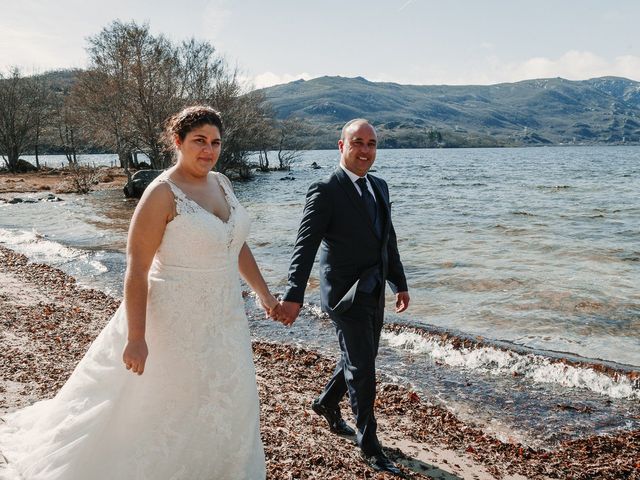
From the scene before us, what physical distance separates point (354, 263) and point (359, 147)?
1.03m

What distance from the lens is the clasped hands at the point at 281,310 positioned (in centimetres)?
435

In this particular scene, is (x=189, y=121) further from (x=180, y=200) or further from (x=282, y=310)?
(x=282, y=310)

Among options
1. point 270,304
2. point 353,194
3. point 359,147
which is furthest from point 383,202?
point 270,304

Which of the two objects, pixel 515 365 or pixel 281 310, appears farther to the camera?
pixel 515 365

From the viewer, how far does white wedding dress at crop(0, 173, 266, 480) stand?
338cm

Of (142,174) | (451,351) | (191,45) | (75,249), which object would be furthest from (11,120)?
(451,351)

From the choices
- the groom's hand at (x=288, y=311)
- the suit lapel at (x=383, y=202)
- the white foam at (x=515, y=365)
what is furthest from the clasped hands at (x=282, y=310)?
the white foam at (x=515, y=365)

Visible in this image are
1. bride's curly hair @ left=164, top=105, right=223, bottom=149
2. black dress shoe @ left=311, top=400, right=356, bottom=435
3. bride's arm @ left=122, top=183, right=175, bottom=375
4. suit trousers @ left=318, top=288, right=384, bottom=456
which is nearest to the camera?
bride's arm @ left=122, top=183, right=175, bottom=375

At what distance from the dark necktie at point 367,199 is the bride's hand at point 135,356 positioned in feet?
7.59

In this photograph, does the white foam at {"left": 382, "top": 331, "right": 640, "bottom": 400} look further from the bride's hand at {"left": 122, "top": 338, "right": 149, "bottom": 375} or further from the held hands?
the bride's hand at {"left": 122, "top": 338, "right": 149, "bottom": 375}

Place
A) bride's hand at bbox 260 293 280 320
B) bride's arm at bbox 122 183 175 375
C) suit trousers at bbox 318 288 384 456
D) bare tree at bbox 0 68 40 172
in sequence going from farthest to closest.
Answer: bare tree at bbox 0 68 40 172 < suit trousers at bbox 318 288 384 456 < bride's hand at bbox 260 293 280 320 < bride's arm at bbox 122 183 175 375

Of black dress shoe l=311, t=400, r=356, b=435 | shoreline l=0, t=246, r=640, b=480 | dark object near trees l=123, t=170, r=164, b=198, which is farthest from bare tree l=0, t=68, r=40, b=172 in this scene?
black dress shoe l=311, t=400, r=356, b=435

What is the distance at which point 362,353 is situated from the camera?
183 inches

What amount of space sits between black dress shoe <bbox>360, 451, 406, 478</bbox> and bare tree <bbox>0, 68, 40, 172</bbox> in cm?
6431
